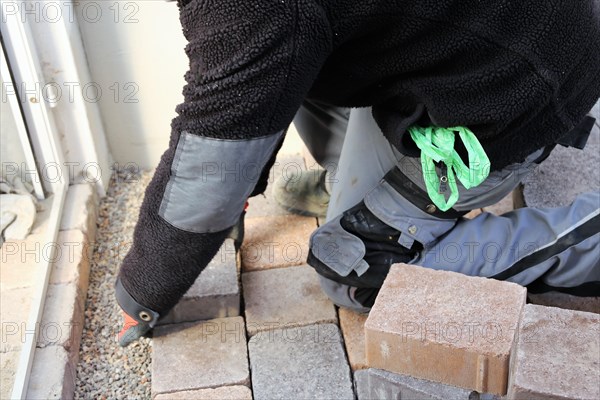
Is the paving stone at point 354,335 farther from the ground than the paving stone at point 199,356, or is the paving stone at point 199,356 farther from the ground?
the paving stone at point 199,356

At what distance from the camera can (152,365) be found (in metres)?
2.23

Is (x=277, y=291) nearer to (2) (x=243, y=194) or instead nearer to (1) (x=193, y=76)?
(2) (x=243, y=194)

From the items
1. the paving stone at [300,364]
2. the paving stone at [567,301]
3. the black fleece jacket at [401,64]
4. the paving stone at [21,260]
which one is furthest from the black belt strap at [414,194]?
the paving stone at [21,260]

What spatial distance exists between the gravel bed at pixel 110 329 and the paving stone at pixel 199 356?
8 centimetres

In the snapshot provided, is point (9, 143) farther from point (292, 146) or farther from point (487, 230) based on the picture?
point (487, 230)

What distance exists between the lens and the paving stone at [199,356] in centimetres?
217

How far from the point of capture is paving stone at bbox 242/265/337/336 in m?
2.39

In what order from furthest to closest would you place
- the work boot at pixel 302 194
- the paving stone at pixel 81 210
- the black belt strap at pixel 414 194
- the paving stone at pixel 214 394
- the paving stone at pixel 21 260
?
1. the work boot at pixel 302 194
2. the paving stone at pixel 81 210
3. the paving stone at pixel 21 260
4. the black belt strap at pixel 414 194
5. the paving stone at pixel 214 394

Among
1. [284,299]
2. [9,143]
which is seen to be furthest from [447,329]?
[9,143]

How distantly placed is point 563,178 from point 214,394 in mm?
1517

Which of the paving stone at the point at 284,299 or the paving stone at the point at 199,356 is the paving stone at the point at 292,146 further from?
the paving stone at the point at 199,356

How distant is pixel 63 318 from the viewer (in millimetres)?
2354

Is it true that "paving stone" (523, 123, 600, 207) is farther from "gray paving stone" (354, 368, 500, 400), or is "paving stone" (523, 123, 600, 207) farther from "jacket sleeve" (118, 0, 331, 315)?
"jacket sleeve" (118, 0, 331, 315)

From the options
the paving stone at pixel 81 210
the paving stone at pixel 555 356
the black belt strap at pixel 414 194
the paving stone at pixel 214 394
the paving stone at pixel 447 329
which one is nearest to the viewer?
Result: the paving stone at pixel 555 356
